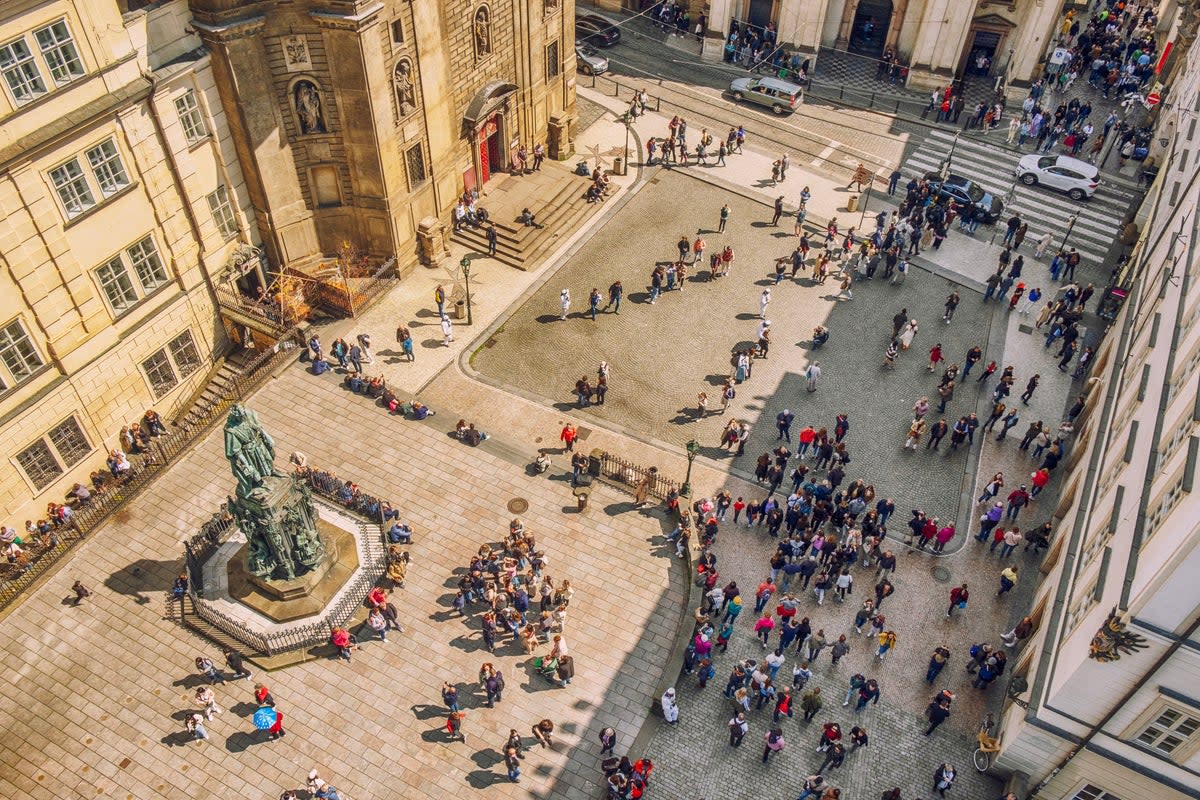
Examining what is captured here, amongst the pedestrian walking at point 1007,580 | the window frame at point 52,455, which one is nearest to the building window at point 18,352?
the window frame at point 52,455

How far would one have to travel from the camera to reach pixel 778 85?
174 ft

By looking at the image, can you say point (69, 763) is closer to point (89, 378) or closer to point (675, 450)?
point (89, 378)

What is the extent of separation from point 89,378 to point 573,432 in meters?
16.8

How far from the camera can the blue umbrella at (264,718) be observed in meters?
24.8

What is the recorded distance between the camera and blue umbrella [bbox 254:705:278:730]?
24.8 meters

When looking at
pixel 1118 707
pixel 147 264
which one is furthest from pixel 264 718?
pixel 1118 707

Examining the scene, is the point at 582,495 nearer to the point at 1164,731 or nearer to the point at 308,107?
the point at 1164,731

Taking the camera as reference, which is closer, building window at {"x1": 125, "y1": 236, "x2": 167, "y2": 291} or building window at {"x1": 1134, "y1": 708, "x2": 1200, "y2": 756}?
building window at {"x1": 1134, "y1": 708, "x2": 1200, "y2": 756}

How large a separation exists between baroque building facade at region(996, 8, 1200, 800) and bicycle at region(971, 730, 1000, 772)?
0.41 metres

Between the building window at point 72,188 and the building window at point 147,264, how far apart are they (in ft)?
7.98

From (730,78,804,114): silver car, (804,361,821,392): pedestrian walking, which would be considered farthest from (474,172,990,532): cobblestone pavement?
(730,78,804,114): silver car

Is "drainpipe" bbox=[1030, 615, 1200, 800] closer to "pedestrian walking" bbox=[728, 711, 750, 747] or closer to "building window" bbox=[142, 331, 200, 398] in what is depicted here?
"pedestrian walking" bbox=[728, 711, 750, 747]

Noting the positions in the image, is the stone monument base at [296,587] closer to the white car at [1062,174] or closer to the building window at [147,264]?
the building window at [147,264]

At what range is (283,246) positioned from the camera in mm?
37594
